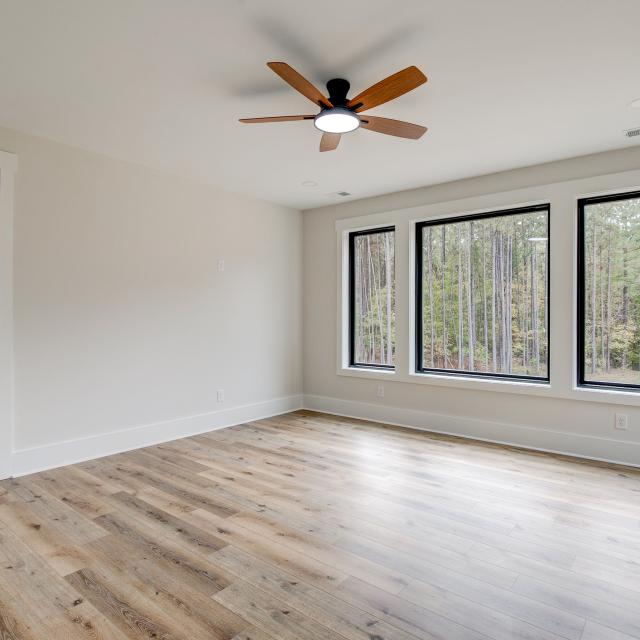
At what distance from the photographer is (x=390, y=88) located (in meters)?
2.30

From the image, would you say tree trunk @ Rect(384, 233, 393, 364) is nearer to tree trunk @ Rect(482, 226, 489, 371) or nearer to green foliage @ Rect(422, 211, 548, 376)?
green foliage @ Rect(422, 211, 548, 376)

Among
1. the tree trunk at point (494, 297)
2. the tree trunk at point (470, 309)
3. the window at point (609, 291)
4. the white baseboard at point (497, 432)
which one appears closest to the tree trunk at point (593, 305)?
the window at point (609, 291)

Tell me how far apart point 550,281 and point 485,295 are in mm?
674

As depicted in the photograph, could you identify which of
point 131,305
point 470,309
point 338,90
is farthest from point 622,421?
point 131,305

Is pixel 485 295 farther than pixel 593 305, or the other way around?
pixel 485 295

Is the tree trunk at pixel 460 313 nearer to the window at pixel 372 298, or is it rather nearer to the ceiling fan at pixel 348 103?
the window at pixel 372 298

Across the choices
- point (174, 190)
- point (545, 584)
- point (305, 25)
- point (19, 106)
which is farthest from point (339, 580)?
point (174, 190)

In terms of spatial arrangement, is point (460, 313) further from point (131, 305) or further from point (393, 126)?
point (131, 305)

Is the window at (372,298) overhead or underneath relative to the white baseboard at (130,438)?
overhead

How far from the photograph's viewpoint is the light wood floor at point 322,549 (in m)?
1.80

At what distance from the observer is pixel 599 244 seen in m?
3.92

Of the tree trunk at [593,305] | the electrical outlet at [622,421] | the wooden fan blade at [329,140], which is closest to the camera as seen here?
the wooden fan blade at [329,140]

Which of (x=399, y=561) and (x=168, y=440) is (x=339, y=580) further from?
(x=168, y=440)

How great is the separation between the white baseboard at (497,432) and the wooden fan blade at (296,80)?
329 cm
